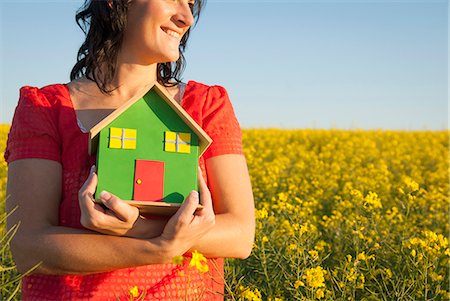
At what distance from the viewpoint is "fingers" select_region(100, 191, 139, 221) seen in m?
1.58

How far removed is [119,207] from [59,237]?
0.25 m

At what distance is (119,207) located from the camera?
5.18ft

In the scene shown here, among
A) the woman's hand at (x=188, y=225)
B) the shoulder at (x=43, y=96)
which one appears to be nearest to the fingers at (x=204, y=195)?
the woman's hand at (x=188, y=225)

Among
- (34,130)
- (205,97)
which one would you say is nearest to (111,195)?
(34,130)

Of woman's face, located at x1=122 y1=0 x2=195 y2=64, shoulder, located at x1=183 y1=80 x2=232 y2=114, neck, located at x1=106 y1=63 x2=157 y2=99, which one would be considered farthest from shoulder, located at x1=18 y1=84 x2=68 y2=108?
shoulder, located at x1=183 y1=80 x2=232 y2=114

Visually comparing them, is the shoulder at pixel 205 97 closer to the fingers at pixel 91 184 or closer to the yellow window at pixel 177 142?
the yellow window at pixel 177 142

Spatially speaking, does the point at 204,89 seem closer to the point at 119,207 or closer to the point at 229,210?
the point at 229,210

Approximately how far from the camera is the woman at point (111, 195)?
5.44 feet

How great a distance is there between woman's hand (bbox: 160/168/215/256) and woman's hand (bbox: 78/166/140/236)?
0.31 feet

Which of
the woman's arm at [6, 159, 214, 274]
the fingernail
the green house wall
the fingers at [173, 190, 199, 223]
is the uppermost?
the green house wall

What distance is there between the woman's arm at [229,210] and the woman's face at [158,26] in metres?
0.33

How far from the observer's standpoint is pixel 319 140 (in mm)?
14328

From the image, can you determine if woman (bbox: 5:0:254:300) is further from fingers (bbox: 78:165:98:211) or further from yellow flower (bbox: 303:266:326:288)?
yellow flower (bbox: 303:266:326:288)

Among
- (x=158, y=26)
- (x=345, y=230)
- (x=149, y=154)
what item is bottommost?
(x=345, y=230)
